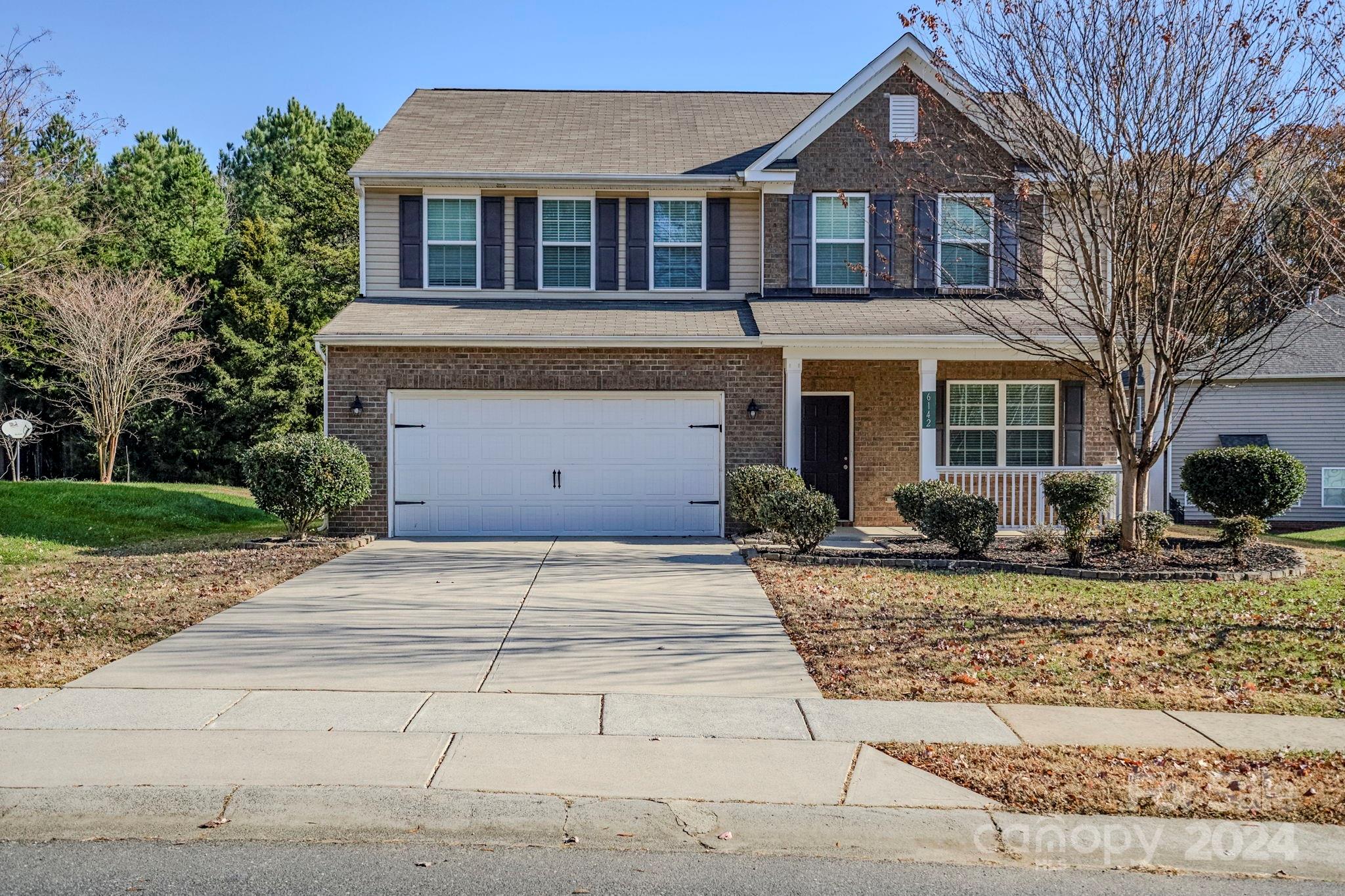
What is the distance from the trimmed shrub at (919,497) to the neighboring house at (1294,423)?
960 centimetres

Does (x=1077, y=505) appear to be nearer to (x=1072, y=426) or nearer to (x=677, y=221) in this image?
(x=1072, y=426)

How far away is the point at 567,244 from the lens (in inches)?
654

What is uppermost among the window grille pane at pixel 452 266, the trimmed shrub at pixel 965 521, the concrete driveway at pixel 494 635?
the window grille pane at pixel 452 266

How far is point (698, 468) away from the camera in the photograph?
50.1 feet

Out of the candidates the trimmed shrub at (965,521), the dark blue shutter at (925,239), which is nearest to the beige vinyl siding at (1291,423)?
the dark blue shutter at (925,239)

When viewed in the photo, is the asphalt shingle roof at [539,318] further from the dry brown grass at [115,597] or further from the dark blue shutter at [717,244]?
the dry brown grass at [115,597]

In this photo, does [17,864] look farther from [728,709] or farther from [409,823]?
[728,709]

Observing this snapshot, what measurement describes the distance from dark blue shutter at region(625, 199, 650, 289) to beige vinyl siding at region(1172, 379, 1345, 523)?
12.0 m

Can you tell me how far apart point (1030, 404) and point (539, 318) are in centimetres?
824

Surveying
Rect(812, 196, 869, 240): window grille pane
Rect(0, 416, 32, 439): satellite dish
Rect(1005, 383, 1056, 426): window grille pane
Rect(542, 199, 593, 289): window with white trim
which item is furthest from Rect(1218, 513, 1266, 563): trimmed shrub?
Rect(0, 416, 32, 439): satellite dish

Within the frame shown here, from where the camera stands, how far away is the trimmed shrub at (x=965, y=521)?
483 inches

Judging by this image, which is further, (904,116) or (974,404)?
(974,404)

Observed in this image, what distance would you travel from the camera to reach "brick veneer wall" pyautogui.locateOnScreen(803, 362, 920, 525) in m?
16.9

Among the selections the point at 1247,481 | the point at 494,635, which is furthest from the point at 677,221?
the point at 494,635
